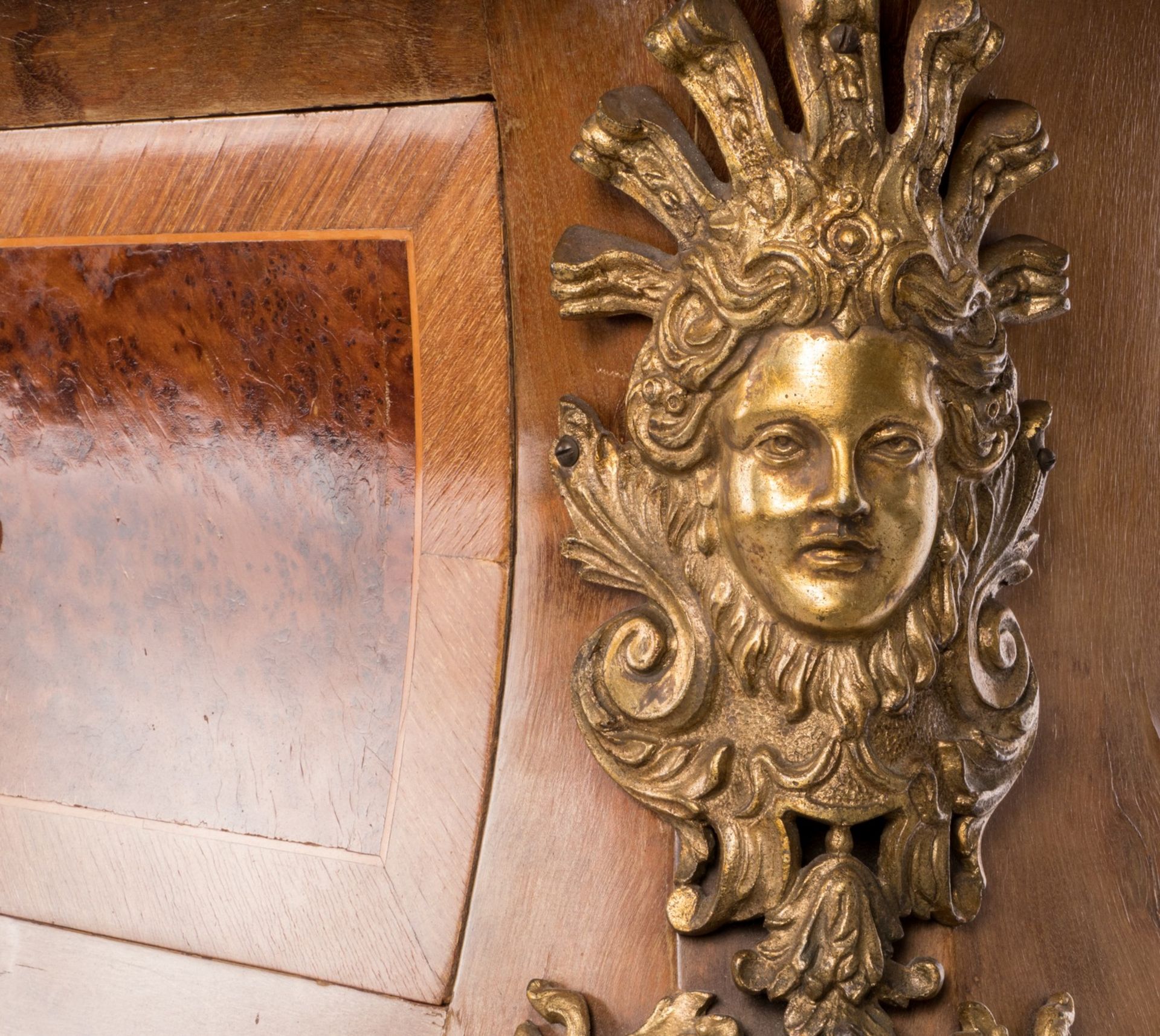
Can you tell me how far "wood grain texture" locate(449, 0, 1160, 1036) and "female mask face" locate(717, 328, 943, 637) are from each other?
11 cm

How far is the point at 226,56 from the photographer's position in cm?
89

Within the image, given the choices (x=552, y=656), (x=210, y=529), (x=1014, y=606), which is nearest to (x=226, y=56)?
(x=210, y=529)

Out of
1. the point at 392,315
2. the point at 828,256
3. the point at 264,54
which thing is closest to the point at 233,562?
the point at 392,315

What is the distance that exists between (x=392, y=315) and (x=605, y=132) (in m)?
0.18

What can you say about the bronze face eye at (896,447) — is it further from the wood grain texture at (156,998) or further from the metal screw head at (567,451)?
the wood grain texture at (156,998)

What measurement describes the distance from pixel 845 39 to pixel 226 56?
0.37 metres

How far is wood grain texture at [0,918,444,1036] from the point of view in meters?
0.86

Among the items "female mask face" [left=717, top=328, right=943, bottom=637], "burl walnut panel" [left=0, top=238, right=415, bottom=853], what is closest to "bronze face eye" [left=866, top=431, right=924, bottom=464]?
"female mask face" [left=717, top=328, right=943, bottom=637]

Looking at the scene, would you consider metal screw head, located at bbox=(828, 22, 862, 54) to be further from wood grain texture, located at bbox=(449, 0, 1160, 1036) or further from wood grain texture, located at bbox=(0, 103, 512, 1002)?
wood grain texture, located at bbox=(0, 103, 512, 1002)

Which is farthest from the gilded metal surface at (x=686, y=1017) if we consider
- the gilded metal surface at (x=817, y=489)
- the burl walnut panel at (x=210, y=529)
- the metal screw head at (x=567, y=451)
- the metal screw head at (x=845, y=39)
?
the metal screw head at (x=845, y=39)

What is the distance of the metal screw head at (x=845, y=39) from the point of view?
75 cm

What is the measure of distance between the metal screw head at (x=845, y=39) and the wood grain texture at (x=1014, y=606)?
0.06 meters

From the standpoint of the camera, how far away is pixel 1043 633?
865mm

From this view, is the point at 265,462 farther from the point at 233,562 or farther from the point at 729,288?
the point at 729,288
